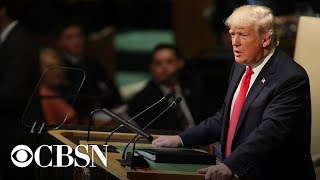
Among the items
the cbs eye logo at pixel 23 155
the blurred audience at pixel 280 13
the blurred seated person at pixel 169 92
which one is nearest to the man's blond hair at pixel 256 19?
the blurred audience at pixel 280 13

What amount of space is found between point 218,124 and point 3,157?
7.51ft

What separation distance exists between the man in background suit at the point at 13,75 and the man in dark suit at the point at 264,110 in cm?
238

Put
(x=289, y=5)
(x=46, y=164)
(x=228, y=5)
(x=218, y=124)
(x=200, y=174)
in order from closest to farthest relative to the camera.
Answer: (x=200, y=174) < (x=218, y=124) < (x=46, y=164) < (x=228, y=5) < (x=289, y=5)

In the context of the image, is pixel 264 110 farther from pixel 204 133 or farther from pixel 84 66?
pixel 84 66

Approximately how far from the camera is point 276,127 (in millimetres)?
4863

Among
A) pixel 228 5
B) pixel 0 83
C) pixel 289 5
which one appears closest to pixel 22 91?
pixel 0 83

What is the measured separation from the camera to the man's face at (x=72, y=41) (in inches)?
326

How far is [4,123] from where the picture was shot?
24.0ft

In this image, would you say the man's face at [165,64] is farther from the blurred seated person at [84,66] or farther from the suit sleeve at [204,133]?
the suit sleeve at [204,133]

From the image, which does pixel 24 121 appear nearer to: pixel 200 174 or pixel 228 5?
pixel 200 174

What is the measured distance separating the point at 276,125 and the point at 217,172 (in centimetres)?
34

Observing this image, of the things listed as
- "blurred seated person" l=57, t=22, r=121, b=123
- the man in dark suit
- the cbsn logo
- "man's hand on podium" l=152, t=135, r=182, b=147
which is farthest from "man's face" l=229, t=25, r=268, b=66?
"blurred seated person" l=57, t=22, r=121, b=123

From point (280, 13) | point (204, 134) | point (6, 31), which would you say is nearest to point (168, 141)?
point (204, 134)

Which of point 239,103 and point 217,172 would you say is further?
point 239,103
